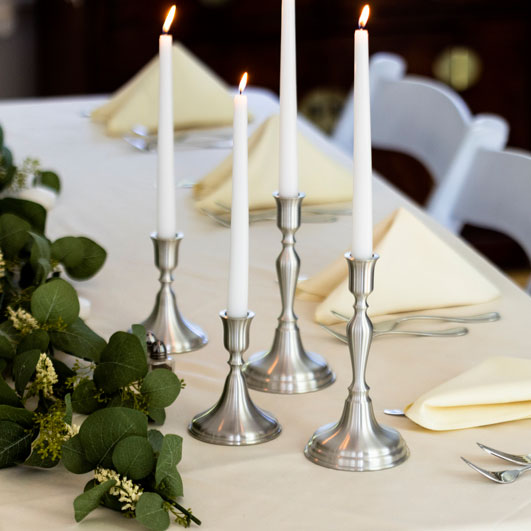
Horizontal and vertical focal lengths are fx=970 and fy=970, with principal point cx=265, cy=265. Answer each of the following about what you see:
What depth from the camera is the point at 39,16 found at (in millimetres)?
3605

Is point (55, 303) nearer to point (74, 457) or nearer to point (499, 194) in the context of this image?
point (74, 457)

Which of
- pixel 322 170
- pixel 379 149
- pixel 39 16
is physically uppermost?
pixel 39 16

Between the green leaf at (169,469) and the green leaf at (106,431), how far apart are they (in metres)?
0.03

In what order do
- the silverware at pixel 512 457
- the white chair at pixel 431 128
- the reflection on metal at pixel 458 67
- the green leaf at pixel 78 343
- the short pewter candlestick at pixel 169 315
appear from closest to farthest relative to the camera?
the silverware at pixel 512 457 → the green leaf at pixel 78 343 → the short pewter candlestick at pixel 169 315 → the white chair at pixel 431 128 → the reflection on metal at pixel 458 67

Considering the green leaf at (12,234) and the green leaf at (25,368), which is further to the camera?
the green leaf at (12,234)

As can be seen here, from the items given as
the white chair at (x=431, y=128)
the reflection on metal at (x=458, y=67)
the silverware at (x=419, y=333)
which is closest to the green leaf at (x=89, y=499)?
the silverware at (x=419, y=333)

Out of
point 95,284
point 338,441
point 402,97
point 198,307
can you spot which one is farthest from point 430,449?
point 402,97

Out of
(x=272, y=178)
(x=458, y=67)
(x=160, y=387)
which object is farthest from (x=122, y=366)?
(x=458, y=67)

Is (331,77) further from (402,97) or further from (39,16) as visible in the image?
(402,97)

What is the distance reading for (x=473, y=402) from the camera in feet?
2.65

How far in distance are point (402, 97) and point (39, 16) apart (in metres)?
2.00

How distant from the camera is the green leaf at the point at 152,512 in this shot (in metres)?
0.63

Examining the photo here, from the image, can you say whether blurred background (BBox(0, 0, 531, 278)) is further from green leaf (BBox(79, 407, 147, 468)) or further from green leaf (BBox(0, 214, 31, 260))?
green leaf (BBox(79, 407, 147, 468))

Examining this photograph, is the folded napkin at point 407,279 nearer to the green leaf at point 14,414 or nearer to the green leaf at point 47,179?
the green leaf at point 14,414
